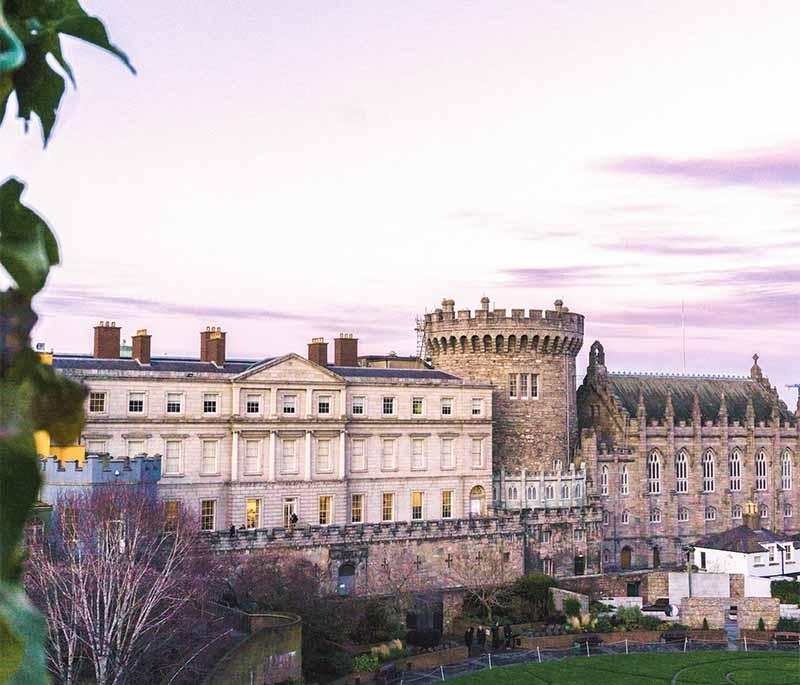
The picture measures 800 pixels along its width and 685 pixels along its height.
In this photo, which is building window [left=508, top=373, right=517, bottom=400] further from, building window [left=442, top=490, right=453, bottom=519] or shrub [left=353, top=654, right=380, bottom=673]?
shrub [left=353, top=654, right=380, bottom=673]

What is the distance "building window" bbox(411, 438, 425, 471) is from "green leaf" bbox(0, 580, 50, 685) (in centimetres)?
6154

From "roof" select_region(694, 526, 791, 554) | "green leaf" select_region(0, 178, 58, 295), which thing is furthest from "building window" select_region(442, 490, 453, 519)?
"green leaf" select_region(0, 178, 58, 295)

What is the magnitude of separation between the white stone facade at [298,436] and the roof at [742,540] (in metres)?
14.3

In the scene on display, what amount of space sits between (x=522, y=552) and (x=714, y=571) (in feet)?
38.8

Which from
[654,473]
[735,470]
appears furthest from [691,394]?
[654,473]

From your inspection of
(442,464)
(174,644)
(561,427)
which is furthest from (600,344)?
(174,644)

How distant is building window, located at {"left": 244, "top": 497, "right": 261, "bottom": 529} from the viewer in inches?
2232

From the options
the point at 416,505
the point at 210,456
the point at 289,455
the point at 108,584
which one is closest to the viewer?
the point at 108,584

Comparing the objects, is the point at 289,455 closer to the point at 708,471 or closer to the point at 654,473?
the point at 654,473

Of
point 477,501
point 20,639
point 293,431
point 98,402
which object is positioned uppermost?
point 98,402

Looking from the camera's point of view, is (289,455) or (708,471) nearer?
(289,455)

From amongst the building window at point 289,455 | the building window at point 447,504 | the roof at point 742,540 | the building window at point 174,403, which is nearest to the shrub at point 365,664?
the building window at point 289,455

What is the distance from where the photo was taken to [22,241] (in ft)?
5.80

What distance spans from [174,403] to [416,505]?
1589cm
